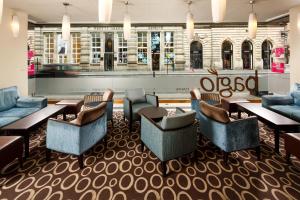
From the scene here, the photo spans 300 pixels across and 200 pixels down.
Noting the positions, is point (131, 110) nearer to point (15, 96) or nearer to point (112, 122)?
point (112, 122)

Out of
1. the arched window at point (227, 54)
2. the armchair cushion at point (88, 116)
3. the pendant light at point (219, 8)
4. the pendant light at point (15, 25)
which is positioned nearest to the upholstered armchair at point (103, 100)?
the armchair cushion at point (88, 116)

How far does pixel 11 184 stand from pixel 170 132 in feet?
6.33

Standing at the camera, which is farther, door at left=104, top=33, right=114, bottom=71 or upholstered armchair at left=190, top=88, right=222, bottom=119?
door at left=104, top=33, right=114, bottom=71

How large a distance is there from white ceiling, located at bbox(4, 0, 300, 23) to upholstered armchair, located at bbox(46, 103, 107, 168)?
10.4ft

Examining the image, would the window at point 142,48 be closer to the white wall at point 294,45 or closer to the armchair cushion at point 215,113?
the white wall at point 294,45

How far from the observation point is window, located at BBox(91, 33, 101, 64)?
17.0 m

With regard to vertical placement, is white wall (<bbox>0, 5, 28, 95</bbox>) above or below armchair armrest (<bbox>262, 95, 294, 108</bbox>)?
above

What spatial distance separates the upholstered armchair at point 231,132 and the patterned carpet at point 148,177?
0.25 metres

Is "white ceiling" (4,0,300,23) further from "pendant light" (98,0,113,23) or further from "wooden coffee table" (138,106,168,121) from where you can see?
"wooden coffee table" (138,106,168,121)

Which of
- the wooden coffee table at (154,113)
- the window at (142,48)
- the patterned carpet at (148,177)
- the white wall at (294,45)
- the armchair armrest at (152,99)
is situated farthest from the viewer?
→ the window at (142,48)

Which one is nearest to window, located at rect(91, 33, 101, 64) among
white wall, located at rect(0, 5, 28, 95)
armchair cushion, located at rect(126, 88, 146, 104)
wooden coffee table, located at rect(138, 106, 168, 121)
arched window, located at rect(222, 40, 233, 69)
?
arched window, located at rect(222, 40, 233, 69)

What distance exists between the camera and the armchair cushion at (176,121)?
2.47m

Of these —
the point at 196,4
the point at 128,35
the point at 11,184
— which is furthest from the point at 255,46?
the point at 11,184

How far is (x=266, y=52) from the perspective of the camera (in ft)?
62.0
